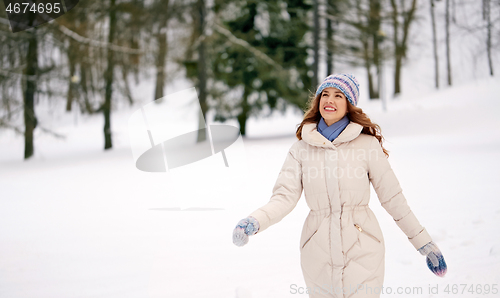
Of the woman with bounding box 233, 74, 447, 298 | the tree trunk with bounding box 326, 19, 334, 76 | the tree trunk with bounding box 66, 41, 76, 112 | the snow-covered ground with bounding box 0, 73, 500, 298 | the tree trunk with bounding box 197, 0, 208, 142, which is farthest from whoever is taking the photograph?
the tree trunk with bounding box 326, 19, 334, 76

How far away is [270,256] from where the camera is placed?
4.46 metres

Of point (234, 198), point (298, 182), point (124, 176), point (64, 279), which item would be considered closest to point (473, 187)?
point (234, 198)

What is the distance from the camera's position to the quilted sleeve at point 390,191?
2129mm

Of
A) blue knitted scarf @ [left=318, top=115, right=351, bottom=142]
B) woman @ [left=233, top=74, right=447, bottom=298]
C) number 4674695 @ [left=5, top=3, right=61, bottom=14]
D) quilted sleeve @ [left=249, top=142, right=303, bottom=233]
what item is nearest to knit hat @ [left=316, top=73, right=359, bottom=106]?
woman @ [left=233, top=74, right=447, bottom=298]

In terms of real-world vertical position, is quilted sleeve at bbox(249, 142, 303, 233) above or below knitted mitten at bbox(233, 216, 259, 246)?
above

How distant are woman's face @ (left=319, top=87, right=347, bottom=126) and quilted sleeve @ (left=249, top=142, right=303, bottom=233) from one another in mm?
250

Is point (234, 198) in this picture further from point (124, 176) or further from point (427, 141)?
point (427, 141)

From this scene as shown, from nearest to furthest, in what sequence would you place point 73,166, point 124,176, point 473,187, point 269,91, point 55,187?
1. point 473,187
2. point 55,187
3. point 124,176
4. point 73,166
5. point 269,91

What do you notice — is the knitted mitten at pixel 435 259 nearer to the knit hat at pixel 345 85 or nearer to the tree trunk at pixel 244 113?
the knit hat at pixel 345 85

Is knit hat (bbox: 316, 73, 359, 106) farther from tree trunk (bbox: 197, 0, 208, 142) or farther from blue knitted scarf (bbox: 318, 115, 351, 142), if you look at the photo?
tree trunk (bbox: 197, 0, 208, 142)

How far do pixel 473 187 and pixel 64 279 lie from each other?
19.7 ft

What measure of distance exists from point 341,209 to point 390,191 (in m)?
0.30

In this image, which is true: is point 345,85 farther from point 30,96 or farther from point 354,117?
point 30,96

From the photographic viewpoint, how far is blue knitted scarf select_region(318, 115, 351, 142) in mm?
2182
